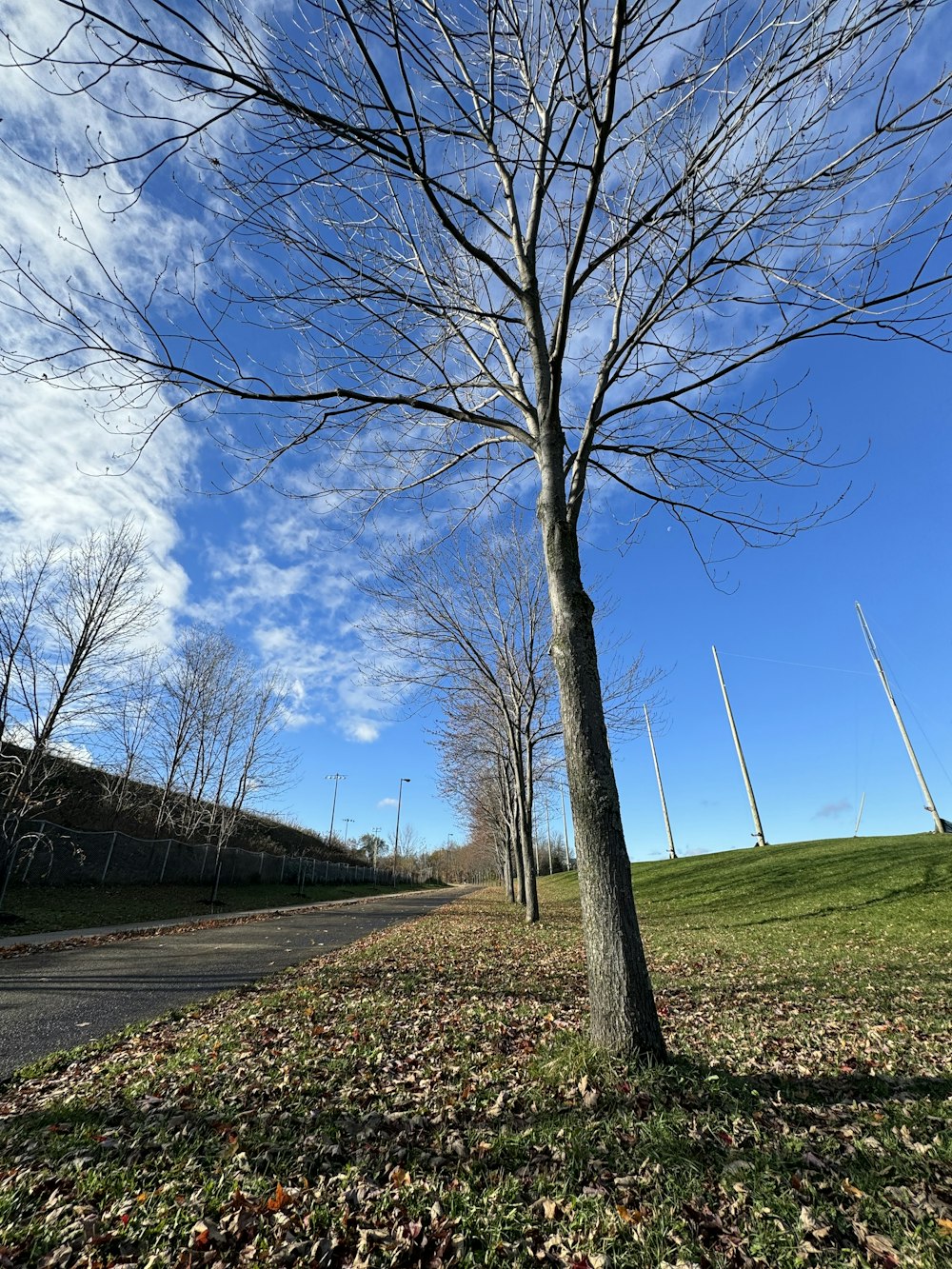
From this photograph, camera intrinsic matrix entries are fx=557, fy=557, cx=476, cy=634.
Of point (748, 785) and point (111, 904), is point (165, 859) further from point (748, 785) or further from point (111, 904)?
point (748, 785)

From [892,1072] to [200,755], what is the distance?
26791 millimetres

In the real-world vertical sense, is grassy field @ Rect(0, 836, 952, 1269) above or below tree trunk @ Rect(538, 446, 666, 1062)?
below

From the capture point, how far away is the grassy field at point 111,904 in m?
13.9

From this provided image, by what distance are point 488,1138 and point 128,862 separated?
76.7 ft

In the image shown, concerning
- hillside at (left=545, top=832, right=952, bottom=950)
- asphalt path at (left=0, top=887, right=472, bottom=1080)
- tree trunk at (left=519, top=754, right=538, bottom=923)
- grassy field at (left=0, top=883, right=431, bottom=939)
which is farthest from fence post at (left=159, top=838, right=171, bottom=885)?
hillside at (left=545, top=832, right=952, bottom=950)

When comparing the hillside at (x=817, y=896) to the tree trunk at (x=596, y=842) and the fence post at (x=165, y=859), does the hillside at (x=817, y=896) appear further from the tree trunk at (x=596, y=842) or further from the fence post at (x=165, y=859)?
the fence post at (x=165, y=859)

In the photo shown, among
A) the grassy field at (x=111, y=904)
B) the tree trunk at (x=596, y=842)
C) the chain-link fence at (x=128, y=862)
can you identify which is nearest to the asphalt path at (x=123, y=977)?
the grassy field at (x=111, y=904)

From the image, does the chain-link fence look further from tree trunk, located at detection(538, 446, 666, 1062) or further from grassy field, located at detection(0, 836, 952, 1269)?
tree trunk, located at detection(538, 446, 666, 1062)

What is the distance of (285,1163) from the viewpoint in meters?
2.85

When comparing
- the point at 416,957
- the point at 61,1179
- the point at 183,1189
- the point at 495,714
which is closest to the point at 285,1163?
the point at 183,1189

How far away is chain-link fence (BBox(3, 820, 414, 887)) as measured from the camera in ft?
57.3

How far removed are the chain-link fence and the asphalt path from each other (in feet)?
18.4

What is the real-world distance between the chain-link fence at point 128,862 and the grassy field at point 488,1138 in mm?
12569

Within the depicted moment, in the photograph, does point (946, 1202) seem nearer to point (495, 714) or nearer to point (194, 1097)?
point (194, 1097)
